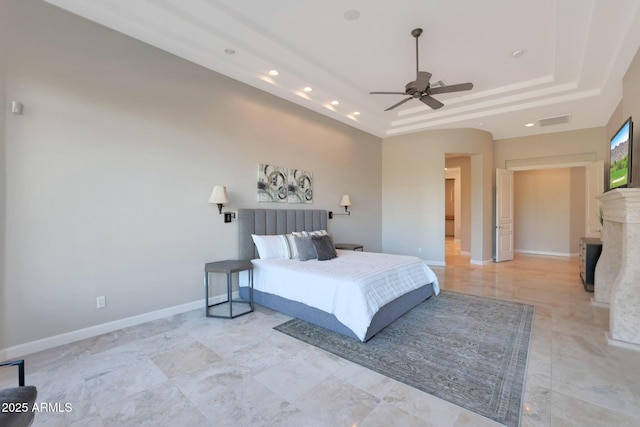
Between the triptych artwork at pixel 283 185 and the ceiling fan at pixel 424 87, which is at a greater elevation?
the ceiling fan at pixel 424 87

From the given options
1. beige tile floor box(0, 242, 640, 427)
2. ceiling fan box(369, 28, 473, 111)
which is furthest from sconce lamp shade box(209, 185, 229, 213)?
ceiling fan box(369, 28, 473, 111)

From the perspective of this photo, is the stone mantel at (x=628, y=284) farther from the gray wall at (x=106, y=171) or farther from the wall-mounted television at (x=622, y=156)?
the gray wall at (x=106, y=171)

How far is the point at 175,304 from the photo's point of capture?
11.3 ft

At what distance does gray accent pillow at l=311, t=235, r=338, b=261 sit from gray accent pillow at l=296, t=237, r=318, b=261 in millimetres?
62

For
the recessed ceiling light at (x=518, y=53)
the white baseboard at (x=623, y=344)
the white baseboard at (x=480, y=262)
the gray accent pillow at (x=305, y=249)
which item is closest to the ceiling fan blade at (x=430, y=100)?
the recessed ceiling light at (x=518, y=53)

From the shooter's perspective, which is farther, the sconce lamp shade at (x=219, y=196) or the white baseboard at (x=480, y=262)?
the white baseboard at (x=480, y=262)

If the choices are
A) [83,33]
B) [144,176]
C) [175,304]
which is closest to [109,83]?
[83,33]

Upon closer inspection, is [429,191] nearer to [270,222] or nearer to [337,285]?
[270,222]

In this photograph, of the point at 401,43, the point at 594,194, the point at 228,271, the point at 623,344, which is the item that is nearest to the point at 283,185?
the point at 228,271

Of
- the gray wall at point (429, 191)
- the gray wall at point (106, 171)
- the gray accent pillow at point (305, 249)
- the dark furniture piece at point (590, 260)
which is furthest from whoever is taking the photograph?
the gray wall at point (429, 191)

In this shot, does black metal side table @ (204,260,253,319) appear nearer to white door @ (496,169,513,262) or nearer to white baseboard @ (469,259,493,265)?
white baseboard @ (469,259,493,265)

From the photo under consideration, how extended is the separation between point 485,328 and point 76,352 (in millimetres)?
4044

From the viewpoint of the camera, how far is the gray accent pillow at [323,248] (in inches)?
155

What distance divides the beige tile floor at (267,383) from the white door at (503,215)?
397 cm
